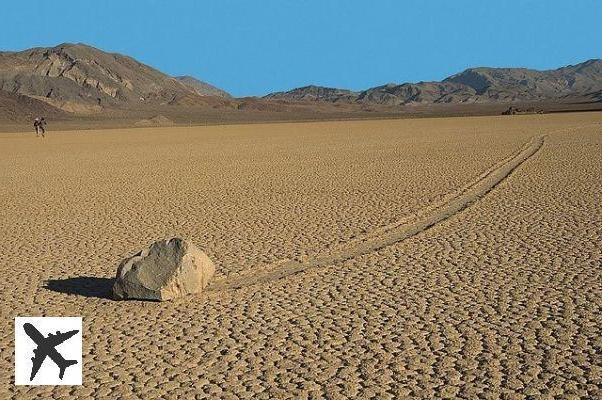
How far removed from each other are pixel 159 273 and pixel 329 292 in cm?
172

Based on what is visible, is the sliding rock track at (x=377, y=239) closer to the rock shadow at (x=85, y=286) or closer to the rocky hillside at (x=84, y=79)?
the rock shadow at (x=85, y=286)

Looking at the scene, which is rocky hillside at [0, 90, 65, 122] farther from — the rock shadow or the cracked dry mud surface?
the rock shadow

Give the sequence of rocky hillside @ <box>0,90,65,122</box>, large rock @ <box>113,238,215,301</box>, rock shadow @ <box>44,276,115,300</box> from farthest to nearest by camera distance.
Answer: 1. rocky hillside @ <box>0,90,65,122</box>
2. rock shadow @ <box>44,276,115,300</box>
3. large rock @ <box>113,238,215,301</box>

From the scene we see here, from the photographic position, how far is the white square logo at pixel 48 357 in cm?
494

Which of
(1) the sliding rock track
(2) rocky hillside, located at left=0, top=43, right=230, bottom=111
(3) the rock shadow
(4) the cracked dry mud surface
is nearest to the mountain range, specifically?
(2) rocky hillside, located at left=0, top=43, right=230, bottom=111

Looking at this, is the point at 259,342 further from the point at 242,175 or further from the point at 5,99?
the point at 5,99

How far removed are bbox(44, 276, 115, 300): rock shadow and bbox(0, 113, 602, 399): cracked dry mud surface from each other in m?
0.04

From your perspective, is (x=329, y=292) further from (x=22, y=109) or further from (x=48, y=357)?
(x=22, y=109)

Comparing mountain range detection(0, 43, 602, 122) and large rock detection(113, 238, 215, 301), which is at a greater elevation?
mountain range detection(0, 43, 602, 122)

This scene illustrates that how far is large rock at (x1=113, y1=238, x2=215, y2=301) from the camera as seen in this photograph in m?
6.68

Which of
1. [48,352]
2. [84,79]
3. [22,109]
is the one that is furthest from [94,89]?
[48,352]

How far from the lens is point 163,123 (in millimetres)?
65438

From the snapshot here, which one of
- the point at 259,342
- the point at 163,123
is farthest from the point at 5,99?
the point at 259,342

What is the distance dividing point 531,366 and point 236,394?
2.16 metres
